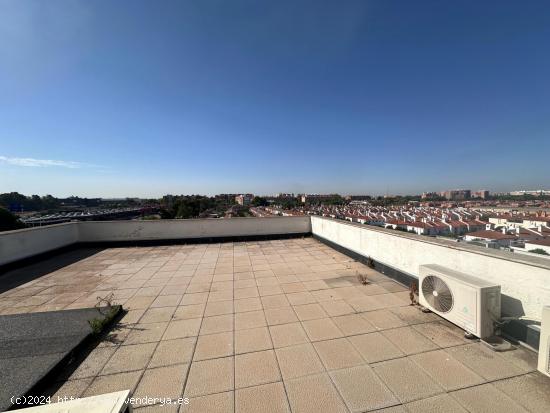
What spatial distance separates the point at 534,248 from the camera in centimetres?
270

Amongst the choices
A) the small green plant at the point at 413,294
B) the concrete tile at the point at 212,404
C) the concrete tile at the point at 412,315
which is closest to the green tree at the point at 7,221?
the concrete tile at the point at 212,404

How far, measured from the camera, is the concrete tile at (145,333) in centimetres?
261

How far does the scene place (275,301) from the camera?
3525 millimetres

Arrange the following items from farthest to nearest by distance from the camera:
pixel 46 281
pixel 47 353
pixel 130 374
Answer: pixel 46 281 → pixel 47 353 → pixel 130 374

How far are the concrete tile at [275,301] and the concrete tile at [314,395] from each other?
55.0 inches

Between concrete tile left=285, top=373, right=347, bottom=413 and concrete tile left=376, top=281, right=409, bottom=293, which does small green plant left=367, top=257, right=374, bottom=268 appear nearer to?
concrete tile left=376, top=281, right=409, bottom=293

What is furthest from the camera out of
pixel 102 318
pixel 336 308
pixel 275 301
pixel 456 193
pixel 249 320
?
pixel 456 193

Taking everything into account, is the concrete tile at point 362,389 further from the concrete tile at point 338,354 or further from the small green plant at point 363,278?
the small green plant at point 363,278

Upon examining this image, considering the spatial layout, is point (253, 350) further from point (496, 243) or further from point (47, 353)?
point (496, 243)

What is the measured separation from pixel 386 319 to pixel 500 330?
109cm

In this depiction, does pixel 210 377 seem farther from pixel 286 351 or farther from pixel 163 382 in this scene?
pixel 286 351

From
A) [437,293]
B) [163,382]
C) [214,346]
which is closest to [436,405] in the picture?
[437,293]

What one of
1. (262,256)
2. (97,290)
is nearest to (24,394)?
(97,290)

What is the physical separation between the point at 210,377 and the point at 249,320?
991 mm
